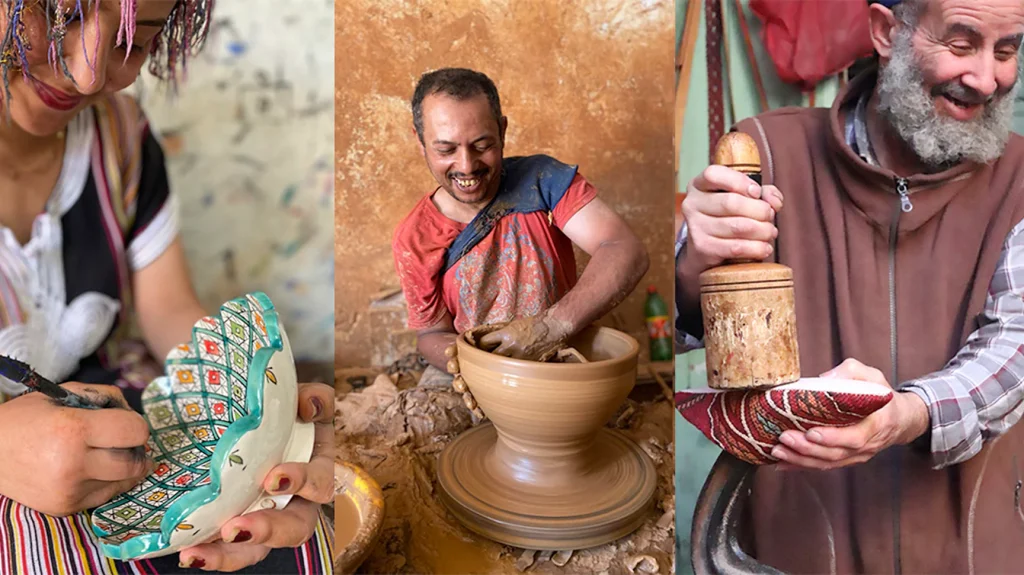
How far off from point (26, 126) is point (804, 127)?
1.48 meters

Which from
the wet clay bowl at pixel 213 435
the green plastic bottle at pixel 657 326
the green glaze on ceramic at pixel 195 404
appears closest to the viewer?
the wet clay bowl at pixel 213 435

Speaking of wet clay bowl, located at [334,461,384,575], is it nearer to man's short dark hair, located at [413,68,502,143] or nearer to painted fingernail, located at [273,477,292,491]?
painted fingernail, located at [273,477,292,491]

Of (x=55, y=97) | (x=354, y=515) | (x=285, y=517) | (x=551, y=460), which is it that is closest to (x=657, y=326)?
(x=551, y=460)

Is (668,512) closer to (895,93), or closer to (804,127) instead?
(804,127)

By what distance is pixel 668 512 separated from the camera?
1.28 meters

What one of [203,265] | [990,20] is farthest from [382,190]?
[990,20]

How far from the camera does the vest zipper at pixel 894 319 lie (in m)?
1.22

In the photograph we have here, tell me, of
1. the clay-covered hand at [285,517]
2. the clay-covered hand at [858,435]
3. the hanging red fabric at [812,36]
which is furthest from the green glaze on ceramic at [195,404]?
the hanging red fabric at [812,36]

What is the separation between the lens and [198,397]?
1.33 metres

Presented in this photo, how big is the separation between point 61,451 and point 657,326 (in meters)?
1.14

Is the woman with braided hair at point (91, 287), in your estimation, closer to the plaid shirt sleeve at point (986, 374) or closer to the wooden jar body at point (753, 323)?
the wooden jar body at point (753, 323)

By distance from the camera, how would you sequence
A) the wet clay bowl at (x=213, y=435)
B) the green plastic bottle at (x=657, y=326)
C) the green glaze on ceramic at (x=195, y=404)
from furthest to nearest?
the green plastic bottle at (x=657, y=326), the green glaze on ceramic at (x=195, y=404), the wet clay bowl at (x=213, y=435)

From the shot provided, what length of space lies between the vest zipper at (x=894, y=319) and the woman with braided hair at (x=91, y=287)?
112cm

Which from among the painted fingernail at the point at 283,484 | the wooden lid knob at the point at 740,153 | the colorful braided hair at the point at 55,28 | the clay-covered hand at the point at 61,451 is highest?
the colorful braided hair at the point at 55,28
